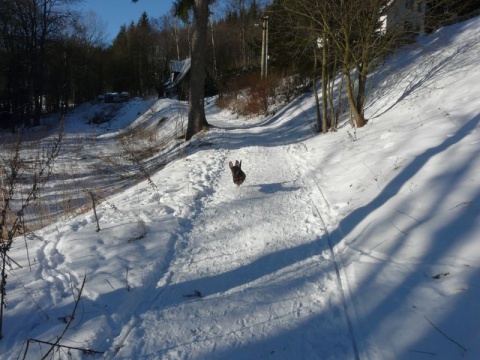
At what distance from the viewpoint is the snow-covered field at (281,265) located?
294cm

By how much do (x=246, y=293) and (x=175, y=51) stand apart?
5768cm

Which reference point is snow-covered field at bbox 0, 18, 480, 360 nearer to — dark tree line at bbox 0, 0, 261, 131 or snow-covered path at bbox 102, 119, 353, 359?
snow-covered path at bbox 102, 119, 353, 359

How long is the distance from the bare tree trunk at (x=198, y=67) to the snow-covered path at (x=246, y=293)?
8139 mm

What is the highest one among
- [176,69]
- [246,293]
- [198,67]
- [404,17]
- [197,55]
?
[176,69]

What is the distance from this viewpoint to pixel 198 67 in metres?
13.2

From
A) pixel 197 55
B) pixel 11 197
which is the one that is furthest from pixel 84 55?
pixel 11 197

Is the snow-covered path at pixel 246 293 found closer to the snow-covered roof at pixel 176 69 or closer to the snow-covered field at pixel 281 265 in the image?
the snow-covered field at pixel 281 265

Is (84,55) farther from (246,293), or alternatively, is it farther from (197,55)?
(246,293)

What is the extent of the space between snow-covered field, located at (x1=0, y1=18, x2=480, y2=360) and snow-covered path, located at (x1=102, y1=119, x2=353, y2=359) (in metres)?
0.01

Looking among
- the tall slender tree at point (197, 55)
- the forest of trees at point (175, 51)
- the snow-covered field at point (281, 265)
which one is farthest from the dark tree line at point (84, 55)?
the snow-covered field at point (281, 265)

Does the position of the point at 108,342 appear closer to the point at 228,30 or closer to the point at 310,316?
the point at 310,316

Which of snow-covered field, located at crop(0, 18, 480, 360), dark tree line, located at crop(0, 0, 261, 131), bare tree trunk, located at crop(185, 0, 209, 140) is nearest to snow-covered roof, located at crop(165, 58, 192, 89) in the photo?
dark tree line, located at crop(0, 0, 261, 131)

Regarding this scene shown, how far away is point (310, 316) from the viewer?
327 centimetres

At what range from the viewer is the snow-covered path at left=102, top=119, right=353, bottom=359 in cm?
292
